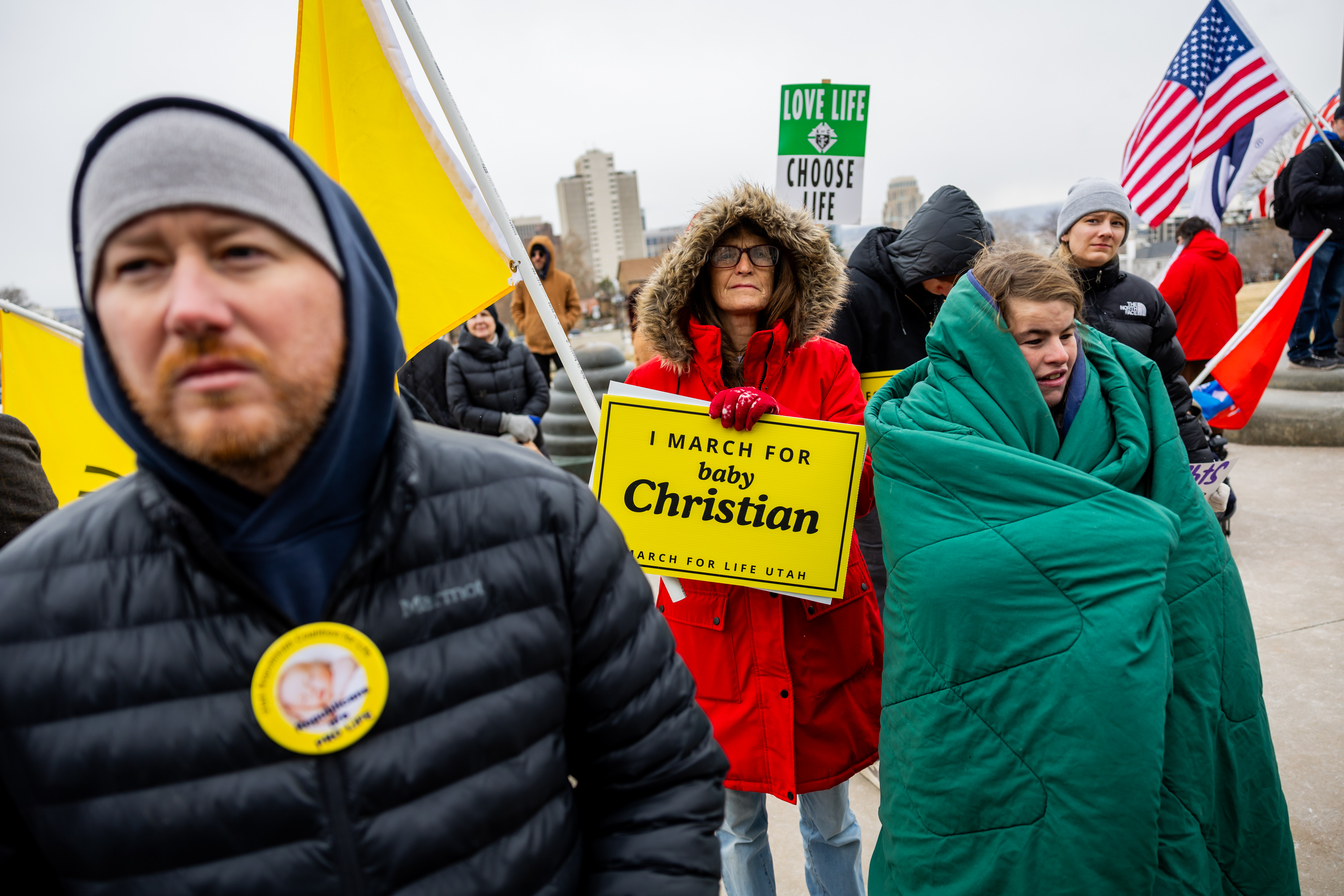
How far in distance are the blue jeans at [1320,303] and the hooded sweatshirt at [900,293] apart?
19.5 ft

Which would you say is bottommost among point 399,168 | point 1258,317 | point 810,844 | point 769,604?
point 810,844

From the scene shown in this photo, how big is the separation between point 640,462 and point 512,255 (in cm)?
93

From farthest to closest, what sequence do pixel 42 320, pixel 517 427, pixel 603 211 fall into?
pixel 603 211, pixel 517 427, pixel 42 320

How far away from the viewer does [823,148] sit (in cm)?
435

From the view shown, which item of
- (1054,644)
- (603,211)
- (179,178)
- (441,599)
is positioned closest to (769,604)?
(1054,644)

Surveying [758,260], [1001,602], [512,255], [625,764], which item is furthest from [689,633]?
[512,255]

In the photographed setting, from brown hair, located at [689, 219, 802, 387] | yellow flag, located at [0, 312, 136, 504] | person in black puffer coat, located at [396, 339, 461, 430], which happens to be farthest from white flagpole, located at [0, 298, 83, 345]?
brown hair, located at [689, 219, 802, 387]

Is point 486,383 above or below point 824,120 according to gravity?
below

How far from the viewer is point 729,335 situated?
2.44 m

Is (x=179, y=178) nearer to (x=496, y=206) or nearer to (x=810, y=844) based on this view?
(x=496, y=206)

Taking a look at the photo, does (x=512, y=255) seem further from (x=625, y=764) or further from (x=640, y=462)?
(x=625, y=764)

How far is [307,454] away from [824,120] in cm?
402

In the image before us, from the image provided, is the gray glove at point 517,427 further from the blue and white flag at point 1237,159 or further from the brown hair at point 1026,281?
the blue and white flag at point 1237,159

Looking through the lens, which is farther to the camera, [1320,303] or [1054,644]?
[1320,303]
